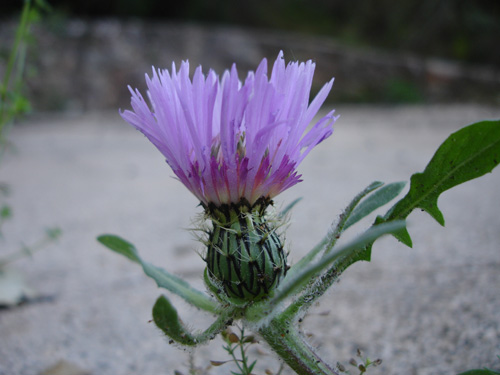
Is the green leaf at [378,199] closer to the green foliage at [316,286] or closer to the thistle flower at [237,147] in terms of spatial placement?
the green foliage at [316,286]

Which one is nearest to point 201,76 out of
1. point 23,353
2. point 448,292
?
point 23,353

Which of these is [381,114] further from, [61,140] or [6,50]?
[6,50]

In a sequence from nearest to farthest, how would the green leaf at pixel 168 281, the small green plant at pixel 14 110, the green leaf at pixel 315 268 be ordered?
1. the green leaf at pixel 315 268
2. the green leaf at pixel 168 281
3. the small green plant at pixel 14 110

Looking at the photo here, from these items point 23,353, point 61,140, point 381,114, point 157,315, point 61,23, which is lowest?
point 157,315

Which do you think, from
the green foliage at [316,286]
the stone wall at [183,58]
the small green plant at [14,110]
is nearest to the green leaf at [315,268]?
the green foliage at [316,286]

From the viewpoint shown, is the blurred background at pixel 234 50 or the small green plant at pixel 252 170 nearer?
the small green plant at pixel 252 170

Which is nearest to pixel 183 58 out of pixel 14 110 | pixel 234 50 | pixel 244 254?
pixel 234 50
